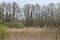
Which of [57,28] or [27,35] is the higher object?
[57,28]

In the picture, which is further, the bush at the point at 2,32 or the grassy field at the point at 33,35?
the grassy field at the point at 33,35

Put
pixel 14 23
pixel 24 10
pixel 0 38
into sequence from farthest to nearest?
pixel 24 10 → pixel 14 23 → pixel 0 38

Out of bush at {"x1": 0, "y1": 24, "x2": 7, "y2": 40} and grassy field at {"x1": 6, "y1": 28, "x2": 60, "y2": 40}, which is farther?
grassy field at {"x1": 6, "y1": 28, "x2": 60, "y2": 40}

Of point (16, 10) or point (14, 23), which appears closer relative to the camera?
point (14, 23)

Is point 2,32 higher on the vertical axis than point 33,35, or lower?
higher

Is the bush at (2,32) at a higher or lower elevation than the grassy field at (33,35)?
higher

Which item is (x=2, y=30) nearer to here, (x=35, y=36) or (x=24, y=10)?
(x=35, y=36)

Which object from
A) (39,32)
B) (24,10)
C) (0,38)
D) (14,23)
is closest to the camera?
(0,38)

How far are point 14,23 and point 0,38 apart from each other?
5.26 m

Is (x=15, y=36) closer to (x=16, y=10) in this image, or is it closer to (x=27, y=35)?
(x=27, y=35)

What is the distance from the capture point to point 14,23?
1108 cm

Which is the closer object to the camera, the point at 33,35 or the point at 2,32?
the point at 2,32

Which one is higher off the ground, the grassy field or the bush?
the bush

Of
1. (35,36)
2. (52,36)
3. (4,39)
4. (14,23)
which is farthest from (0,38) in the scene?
(14,23)
